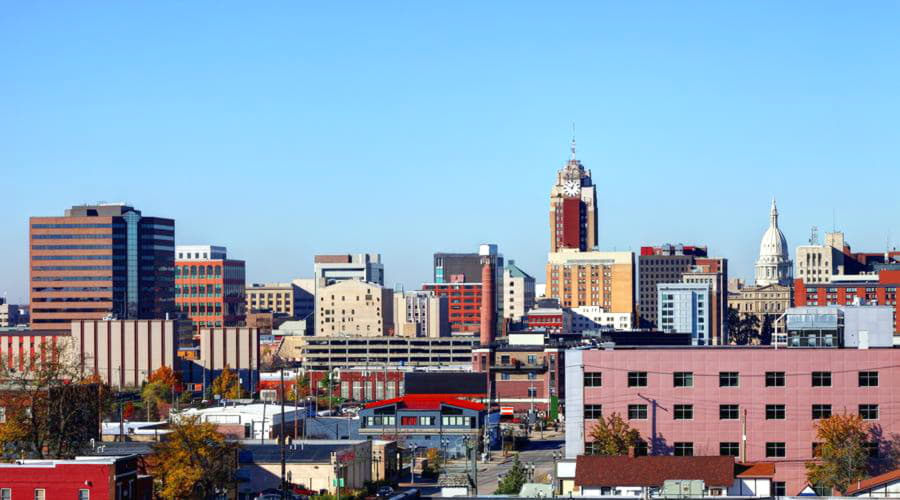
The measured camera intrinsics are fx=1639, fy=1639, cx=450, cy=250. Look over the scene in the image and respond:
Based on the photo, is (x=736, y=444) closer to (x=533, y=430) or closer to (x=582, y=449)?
(x=582, y=449)

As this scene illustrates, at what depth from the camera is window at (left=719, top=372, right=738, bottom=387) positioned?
95.3 meters

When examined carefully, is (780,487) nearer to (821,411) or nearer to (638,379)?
(821,411)

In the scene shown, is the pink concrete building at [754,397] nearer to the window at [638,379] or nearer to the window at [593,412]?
the window at [638,379]

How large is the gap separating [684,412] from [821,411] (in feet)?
25.7

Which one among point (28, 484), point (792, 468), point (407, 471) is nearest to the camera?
point (28, 484)

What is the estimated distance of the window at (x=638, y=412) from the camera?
95750 mm

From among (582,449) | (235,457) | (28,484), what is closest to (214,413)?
(235,457)

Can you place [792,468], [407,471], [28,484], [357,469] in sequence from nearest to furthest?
[28,484], [792,468], [357,469], [407,471]

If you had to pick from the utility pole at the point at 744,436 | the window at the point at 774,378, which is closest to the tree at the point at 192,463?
the utility pole at the point at 744,436

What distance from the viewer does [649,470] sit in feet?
270

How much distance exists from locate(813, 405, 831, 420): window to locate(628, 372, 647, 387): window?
9886 mm

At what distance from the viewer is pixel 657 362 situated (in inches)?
3772

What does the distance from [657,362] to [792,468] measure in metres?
9.81

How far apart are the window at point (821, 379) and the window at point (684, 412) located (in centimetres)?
727
